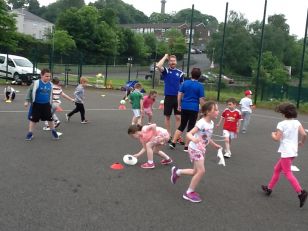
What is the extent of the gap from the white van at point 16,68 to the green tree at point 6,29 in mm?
10099

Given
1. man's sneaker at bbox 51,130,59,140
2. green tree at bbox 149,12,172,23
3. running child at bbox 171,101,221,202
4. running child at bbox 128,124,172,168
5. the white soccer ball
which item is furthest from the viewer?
green tree at bbox 149,12,172,23

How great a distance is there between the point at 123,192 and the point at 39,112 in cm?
441

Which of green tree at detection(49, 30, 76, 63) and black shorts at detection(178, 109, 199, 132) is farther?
green tree at detection(49, 30, 76, 63)

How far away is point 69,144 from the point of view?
9492mm

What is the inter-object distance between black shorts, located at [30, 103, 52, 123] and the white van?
19959 millimetres

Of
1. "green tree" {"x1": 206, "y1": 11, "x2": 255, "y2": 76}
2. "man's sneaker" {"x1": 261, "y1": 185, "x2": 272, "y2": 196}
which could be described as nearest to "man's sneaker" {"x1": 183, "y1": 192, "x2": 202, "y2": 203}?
"man's sneaker" {"x1": 261, "y1": 185, "x2": 272, "y2": 196}

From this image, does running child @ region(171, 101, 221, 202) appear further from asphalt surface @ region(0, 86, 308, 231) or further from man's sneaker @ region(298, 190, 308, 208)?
man's sneaker @ region(298, 190, 308, 208)

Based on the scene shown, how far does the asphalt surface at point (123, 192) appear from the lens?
497 centimetres

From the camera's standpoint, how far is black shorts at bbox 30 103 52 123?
31.9ft

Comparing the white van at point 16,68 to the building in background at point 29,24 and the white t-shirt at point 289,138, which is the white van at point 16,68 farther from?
the building in background at point 29,24

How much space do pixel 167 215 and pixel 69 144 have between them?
4.74 metres

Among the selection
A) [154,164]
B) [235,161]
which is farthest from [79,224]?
[235,161]

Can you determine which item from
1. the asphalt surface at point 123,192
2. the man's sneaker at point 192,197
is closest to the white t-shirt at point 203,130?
the man's sneaker at point 192,197

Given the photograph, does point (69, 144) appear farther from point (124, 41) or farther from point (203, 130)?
point (124, 41)
